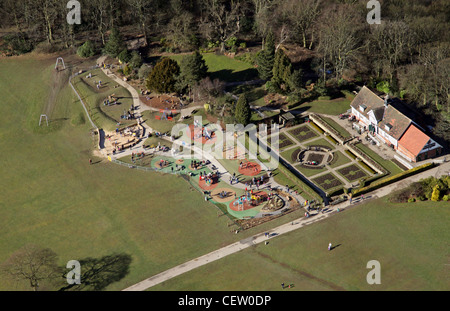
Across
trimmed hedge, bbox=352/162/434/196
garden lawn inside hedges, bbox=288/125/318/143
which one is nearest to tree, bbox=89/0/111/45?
garden lawn inside hedges, bbox=288/125/318/143

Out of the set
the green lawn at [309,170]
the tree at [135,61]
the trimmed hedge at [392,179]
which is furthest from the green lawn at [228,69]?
the trimmed hedge at [392,179]

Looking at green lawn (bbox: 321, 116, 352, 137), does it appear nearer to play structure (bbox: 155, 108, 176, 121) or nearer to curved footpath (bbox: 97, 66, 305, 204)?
curved footpath (bbox: 97, 66, 305, 204)

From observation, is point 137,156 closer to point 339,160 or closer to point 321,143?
point 321,143

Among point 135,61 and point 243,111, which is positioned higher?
point 135,61

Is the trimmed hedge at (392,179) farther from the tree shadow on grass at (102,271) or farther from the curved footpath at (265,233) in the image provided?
the tree shadow on grass at (102,271)

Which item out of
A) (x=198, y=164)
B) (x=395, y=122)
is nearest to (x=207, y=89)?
(x=198, y=164)

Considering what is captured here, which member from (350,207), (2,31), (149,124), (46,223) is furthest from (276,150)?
(2,31)

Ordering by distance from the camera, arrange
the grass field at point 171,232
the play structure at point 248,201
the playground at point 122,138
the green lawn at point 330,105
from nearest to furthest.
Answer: the grass field at point 171,232 → the play structure at point 248,201 → the playground at point 122,138 → the green lawn at point 330,105
